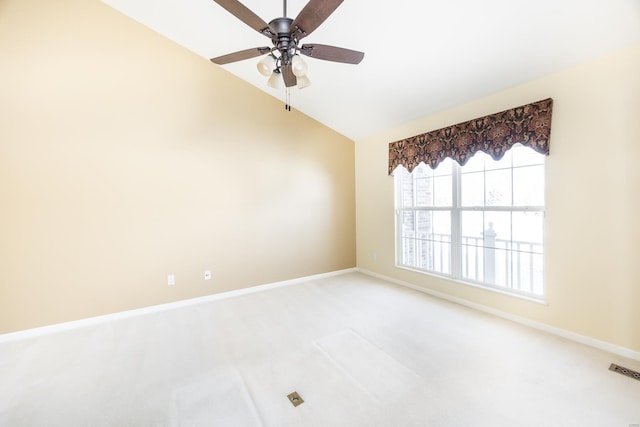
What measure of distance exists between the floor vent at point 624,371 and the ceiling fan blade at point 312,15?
10.1ft

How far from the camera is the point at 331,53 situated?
1.87 meters

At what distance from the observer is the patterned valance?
241 centimetres

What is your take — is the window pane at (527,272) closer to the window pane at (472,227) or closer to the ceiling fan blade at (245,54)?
the window pane at (472,227)

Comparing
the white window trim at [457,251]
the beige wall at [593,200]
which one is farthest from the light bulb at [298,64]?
the white window trim at [457,251]

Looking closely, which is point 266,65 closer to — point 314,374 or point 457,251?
point 314,374

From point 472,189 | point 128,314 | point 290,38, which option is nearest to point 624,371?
point 472,189

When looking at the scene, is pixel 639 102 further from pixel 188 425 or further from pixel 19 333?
pixel 19 333

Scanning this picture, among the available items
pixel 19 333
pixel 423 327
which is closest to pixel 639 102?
pixel 423 327

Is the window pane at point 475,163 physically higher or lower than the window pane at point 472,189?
higher

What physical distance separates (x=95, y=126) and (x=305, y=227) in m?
2.86

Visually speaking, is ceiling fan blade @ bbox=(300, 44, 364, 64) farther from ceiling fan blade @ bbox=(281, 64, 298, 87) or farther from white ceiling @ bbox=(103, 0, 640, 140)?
white ceiling @ bbox=(103, 0, 640, 140)

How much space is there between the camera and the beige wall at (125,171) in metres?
2.52

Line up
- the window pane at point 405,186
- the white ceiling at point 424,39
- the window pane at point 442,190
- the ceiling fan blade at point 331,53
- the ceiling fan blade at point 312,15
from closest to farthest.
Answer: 1. the ceiling fan blade at point 312,15
2. the ceiling fan blade at point 331,53
3. the white ceiling at point 424,39
4. the window pane at point 442,190
5. the window pane at point 405,186

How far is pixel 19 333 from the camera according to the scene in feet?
8.20
